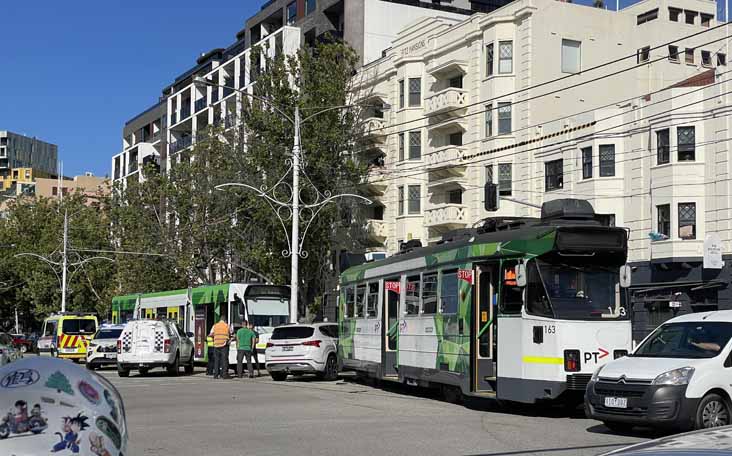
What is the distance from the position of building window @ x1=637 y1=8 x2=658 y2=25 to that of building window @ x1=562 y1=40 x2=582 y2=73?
490 cm

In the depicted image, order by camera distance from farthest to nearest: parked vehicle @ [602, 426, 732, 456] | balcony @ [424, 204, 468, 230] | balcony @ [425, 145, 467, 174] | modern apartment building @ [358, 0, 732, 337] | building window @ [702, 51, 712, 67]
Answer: building window @ [702, 51, 712, 67]
balcony @ [425, 145, 467, 174]
balcony @ [424, 204, 468, 230]
modern apartment building @ [358, 0, 732, 337]
parked vehicle @ [602, 426, 732, 456]

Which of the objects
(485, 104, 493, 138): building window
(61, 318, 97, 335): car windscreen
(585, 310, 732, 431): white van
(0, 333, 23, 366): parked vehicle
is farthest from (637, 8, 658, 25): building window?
(585, 310, 732, 431): white van

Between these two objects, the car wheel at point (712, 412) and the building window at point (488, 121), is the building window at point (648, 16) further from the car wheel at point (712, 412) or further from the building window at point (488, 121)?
the car wheel at point (712, 412)

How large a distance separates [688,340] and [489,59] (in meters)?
35.7

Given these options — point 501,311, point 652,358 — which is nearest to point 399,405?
point 501,311

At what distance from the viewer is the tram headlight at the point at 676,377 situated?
13.3 metres


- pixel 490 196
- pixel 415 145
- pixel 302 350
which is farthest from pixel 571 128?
pixel 302 350

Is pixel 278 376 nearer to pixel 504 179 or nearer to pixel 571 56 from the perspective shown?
pixel 504 179

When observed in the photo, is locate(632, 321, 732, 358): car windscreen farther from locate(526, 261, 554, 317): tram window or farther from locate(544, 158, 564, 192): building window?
locate(544, 158, 564, 192): building window

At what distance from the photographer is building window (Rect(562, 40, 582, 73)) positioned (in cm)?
4844

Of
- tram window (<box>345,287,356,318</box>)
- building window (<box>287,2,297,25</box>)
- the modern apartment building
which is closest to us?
tram window (<box>345,287,356,318</box>)

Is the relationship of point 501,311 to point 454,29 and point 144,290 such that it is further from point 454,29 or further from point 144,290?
point 144,290

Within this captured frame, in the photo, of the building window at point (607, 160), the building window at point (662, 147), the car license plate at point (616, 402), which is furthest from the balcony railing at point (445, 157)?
the car license plate at point (616, 402)

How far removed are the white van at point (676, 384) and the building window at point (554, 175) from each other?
30335 millimetres
